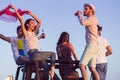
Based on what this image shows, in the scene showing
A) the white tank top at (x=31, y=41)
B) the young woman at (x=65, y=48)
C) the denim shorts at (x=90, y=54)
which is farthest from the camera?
the young woman at (x=65, y=48)

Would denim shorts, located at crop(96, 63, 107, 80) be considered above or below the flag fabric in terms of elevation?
below

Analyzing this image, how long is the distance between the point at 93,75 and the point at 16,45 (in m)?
2.09

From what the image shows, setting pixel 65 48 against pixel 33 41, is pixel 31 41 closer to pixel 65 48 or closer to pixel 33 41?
pixel 33 41

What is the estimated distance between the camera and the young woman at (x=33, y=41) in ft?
22.5

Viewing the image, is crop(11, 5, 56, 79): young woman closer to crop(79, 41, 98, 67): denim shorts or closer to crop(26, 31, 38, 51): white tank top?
crop(26, 31, 38, 51): white tank top

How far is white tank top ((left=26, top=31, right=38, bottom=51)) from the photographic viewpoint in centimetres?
721

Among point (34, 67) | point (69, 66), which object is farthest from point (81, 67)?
point (34, 67)

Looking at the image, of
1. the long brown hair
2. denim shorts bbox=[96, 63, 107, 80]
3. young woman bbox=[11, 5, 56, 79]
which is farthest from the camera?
the long brown hair

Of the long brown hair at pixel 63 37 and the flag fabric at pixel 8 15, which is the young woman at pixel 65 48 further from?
the flag fabric at pixel 8 15

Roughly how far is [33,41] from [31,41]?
0.20 ft

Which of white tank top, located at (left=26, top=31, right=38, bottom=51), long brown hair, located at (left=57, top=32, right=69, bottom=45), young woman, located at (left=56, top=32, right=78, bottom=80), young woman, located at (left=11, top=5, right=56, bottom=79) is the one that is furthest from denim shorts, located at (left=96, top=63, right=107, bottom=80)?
white tank top, located at (left=26, top=31, right=38, bottom=51)

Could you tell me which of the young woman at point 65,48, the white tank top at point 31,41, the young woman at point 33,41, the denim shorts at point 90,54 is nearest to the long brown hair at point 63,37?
the young woman at point 65,48

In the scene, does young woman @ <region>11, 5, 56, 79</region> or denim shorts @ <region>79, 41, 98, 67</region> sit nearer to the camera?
young woman @ <region>11, 5, 56, 79</region>

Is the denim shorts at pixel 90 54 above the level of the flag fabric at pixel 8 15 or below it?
below
